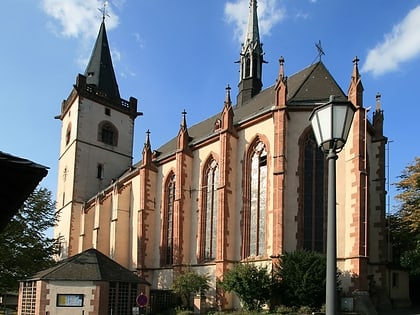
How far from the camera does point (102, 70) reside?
55156 mm

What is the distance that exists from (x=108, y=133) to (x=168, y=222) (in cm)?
2012

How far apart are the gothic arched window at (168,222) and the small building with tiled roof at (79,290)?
9953 mm

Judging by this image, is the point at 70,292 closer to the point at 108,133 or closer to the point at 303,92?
the point at 303,92

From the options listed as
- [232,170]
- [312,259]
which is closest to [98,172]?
[232,170]

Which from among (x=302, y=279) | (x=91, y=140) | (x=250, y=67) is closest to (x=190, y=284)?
(x=302, y=279)

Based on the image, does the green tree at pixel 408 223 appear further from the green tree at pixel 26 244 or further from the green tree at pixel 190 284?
the green tree at pixel 26 244

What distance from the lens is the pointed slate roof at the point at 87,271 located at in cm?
2567

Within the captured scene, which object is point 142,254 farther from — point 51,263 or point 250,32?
point 250,32

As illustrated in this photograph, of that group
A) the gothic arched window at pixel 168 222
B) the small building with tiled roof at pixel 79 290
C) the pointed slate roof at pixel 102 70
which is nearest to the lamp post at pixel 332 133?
the small building with tiled roof at pixel 79 290

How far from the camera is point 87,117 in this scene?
5272 centimetres

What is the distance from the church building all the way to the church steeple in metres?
0.09

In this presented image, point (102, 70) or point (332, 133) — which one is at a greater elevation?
point (102, 70)

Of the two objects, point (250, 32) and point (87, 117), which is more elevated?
point (250, 32)

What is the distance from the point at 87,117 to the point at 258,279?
32.6 metres
